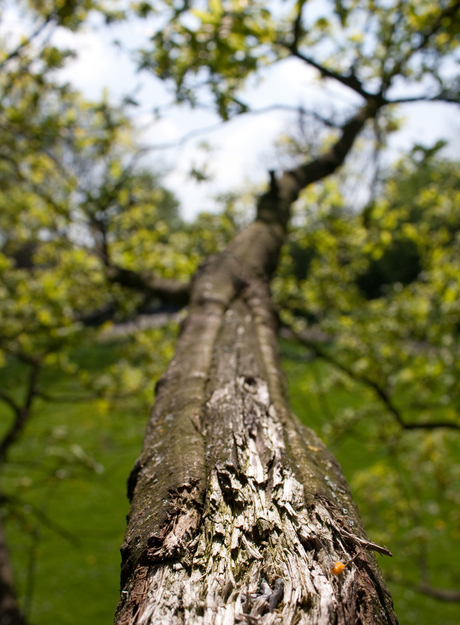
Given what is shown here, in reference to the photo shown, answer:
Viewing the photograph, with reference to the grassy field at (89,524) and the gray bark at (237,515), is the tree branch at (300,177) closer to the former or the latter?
the gray bark at (237,515)

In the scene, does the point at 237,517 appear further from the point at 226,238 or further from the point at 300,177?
the point at 226,238

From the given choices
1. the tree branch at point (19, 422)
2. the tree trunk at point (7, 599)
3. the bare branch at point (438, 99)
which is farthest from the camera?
the tree branch at point (19, 422)

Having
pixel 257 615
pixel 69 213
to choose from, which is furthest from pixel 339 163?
pixel 257 615

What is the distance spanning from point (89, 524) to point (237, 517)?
9636mm

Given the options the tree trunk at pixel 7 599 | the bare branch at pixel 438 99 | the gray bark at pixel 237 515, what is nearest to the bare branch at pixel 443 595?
the tree trunk at pixel 7 599

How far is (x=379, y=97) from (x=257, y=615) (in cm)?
310

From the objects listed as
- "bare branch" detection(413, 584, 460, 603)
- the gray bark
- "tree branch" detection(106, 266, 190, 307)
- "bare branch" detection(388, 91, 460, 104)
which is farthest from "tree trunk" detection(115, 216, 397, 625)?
"bare branch" detection(413, 584, 460, 603)

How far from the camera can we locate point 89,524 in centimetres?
889

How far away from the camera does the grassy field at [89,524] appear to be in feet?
16.3

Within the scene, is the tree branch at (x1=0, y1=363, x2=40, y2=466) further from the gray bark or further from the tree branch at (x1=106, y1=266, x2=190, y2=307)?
the gray bark

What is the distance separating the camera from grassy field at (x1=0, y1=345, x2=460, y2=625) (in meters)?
4.96

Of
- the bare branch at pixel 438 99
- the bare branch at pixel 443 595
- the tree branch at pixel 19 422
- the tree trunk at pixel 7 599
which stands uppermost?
the bare branch at pixel 438 99

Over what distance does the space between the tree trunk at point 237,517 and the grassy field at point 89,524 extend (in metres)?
3.30

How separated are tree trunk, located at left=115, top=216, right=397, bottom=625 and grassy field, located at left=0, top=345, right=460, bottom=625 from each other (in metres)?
3.30
